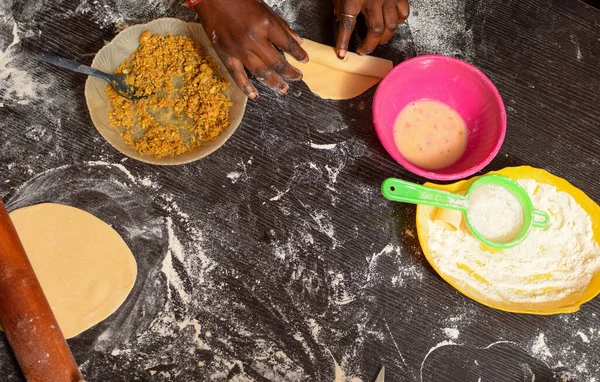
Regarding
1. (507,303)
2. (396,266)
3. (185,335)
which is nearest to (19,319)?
(185,335)

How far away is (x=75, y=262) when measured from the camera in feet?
4.47

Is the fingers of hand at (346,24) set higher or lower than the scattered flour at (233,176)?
higher

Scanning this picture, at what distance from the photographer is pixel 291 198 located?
1.44 meters

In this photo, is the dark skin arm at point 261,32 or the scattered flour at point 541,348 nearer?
the dark skin arm at point 261,32

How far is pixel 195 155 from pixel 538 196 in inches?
37.0

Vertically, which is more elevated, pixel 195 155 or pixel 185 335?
pixel 195 155

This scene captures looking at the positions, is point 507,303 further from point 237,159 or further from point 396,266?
point 237,159

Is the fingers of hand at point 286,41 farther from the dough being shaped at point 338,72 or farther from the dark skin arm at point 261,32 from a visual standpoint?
the dough being shaped at point 338,72

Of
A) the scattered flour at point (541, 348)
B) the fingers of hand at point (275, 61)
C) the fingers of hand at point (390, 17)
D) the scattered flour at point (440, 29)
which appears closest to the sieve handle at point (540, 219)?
the scattered flour at point (541, 348)

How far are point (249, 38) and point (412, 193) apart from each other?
0.56 m

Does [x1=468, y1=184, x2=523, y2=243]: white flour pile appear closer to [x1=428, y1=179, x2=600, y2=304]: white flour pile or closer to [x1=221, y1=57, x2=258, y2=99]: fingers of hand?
[x1=428, y1=179, x2=600, y2=304]: white flour pile

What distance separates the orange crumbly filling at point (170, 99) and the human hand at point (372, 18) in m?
0.35

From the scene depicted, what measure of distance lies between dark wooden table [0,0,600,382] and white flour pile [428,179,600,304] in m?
0.07

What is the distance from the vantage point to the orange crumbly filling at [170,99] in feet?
4.49
